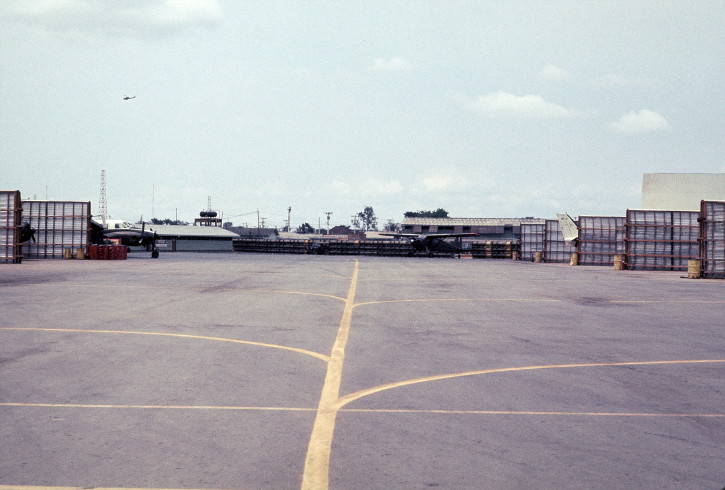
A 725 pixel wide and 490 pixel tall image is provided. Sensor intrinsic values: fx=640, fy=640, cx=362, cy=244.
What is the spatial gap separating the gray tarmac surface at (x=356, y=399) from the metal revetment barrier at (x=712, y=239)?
22.3 m

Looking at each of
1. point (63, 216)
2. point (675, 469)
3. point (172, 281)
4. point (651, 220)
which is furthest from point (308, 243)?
point (675, 469)

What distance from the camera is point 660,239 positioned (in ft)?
146

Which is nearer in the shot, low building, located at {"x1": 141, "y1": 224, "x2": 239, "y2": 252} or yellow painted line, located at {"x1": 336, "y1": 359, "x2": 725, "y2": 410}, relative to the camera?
yellow painted line, located at {"x1": 336, "y1": 359, "x2": 725, "y2": 410}

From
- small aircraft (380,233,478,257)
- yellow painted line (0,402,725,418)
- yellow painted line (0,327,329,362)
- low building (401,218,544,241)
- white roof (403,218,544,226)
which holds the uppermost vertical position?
white roof (403,218,544,226)

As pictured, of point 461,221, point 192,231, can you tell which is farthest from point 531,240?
point 192,231

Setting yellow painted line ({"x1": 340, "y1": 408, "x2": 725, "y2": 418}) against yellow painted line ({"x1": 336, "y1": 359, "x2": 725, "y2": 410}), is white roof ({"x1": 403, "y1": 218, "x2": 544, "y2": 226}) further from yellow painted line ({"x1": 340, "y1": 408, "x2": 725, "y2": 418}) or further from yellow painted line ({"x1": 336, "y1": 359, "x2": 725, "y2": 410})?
yellow painted line ({"x1": 340, "y1": 408, "x2": 725, "y2": 418})

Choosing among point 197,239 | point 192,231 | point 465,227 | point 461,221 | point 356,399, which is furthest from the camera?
point 461,221

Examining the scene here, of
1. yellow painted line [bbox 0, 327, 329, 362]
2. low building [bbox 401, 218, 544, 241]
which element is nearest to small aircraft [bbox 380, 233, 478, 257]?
Result: low building [bbox 401, 218, 544, 241]

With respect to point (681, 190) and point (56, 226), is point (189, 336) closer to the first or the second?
point (56, 226)

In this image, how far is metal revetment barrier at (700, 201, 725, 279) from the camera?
3528cm

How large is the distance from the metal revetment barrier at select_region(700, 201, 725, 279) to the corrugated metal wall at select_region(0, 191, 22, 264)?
134 feet

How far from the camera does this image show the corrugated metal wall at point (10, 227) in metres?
40.3

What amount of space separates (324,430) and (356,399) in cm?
132

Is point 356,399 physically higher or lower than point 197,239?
lower
